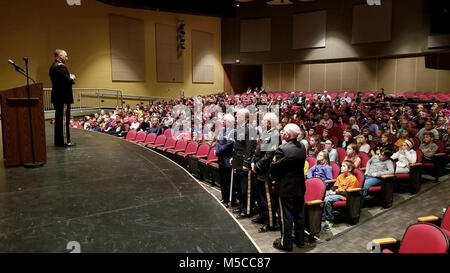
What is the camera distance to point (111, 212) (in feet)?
6.68

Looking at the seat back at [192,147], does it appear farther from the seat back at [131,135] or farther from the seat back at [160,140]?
the seat back at [131,135]

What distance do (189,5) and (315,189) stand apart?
1090cm

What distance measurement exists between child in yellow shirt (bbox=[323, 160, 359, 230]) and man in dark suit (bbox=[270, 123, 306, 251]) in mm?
790

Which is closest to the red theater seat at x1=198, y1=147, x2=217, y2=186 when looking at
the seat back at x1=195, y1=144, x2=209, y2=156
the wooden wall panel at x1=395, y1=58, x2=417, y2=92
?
the seat back at x1=195, y1=144, x2=209, y2=156

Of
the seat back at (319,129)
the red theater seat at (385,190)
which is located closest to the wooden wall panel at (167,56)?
the seat back at (319,129)

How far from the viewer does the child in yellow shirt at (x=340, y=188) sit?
3752 mm

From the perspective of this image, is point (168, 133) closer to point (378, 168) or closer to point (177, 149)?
point (177, 149)

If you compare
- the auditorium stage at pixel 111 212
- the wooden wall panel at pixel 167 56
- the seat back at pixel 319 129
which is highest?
the wooden wall panel at pixel 167 56

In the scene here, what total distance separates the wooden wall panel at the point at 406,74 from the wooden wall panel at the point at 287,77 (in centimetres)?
459

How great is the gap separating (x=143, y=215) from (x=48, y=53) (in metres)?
11.2

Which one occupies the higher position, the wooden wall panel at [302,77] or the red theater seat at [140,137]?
the wooden wall panel at [302,77]

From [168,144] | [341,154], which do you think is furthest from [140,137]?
[341,154]

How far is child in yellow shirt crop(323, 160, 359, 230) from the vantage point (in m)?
3.75

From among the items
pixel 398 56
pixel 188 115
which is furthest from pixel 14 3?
pixel 398 56
